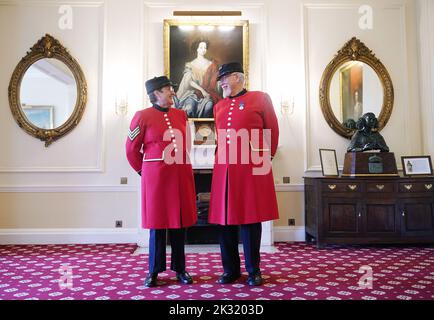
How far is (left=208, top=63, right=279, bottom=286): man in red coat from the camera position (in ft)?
9.36

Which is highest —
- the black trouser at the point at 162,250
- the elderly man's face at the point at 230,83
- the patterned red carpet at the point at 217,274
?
the elderly man's face at the point at 230,83

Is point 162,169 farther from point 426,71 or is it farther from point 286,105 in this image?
point 426,71

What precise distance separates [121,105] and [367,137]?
3.15 meters

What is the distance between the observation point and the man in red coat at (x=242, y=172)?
9.36 ft

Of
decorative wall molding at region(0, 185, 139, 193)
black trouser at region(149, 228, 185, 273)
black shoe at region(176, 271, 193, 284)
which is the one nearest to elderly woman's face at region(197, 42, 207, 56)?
decorative wall molding at region(0, 185, 139, 193)

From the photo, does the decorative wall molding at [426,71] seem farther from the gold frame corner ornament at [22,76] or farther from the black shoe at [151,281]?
the gold frame corner ornament at [22,76]

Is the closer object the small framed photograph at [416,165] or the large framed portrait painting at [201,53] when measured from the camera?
the small framed photograph at [416,165]

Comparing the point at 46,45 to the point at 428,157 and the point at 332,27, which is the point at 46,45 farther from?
the point at 428,157

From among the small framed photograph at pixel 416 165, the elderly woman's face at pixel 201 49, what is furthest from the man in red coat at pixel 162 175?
the small framed photograph at pixel 416 165

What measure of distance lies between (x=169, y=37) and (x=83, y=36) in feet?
3.76

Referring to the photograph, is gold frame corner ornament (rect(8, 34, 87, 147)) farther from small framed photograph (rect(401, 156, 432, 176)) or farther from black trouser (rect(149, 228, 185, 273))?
small framed photograph (rect(401, 156, 432, 176))

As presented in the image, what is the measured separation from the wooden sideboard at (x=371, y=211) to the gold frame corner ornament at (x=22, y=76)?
3.17 metres

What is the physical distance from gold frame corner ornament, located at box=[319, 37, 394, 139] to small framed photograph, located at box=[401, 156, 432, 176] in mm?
580

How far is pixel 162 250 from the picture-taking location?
293 centimetres
